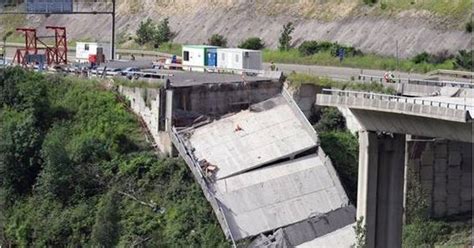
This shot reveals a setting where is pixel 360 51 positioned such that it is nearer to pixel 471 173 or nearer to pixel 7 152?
pixel 471 173

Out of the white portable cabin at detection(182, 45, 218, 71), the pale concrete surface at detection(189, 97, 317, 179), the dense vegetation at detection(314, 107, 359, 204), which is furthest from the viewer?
the white portable cabin at detection(182, 45, 218, 71)

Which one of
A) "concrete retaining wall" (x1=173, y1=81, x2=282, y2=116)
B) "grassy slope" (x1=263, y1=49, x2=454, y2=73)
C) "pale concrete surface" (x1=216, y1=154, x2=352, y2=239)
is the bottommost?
"pale concrete surface" (x1=216, y1=154, x2=352, y2=239)

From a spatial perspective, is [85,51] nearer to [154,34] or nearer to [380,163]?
[154,34]

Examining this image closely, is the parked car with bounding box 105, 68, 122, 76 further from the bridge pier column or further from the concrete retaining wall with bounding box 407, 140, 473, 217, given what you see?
the bridge pier column

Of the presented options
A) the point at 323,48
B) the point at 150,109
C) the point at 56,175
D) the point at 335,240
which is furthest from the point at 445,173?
the point at 323,48

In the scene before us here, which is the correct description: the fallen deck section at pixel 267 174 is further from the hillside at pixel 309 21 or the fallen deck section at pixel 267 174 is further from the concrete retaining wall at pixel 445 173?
the hillside at pixel 309 21

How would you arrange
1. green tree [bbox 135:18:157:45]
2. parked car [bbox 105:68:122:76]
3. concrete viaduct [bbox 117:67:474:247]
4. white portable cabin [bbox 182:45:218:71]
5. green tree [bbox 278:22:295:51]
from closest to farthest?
concrete viaduct [bbox 117:67:474:247], parked car [bbox 105:68:122:76], white portable cabin [bbox 182:45:218:71], green tree [bbox 278:22:295:51], green tree [bbox 135:18:157:45]

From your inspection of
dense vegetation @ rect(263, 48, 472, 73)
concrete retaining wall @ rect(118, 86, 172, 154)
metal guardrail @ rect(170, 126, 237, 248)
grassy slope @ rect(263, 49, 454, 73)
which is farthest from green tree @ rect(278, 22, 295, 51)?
metal guardrail @ rect(170, 126, 237, 248)
